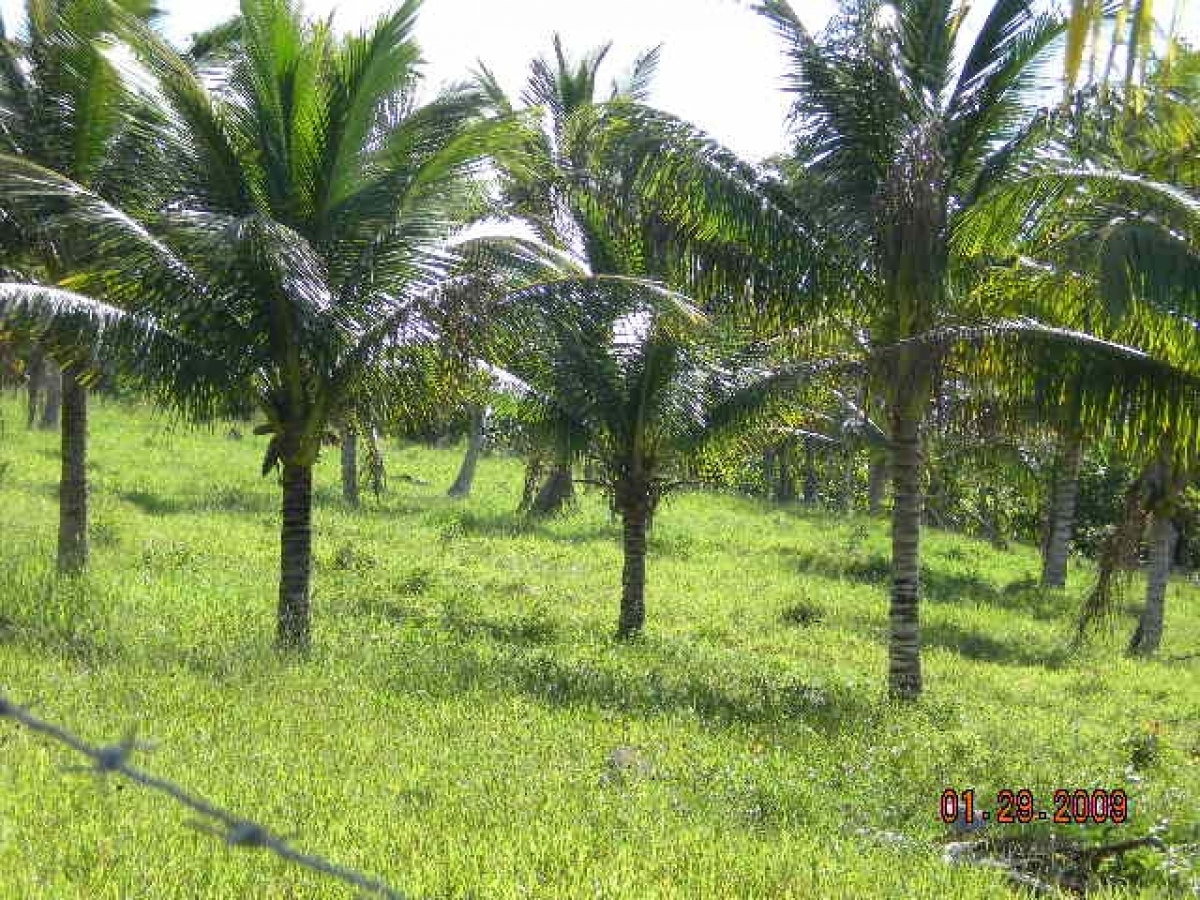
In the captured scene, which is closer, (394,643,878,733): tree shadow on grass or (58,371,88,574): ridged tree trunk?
(394,643,878,733): tree shadow on grass

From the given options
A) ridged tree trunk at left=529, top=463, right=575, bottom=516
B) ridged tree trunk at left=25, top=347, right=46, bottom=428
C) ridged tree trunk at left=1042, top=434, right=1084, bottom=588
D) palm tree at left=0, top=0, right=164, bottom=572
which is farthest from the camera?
ridged tree trunk at left=529, top=463, right=575, bottom=516

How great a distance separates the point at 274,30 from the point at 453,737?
5825mm

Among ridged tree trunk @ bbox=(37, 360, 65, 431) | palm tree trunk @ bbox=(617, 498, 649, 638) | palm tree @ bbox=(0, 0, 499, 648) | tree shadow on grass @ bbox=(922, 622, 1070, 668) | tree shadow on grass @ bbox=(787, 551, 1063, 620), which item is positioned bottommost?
tree shadow on grass @ bbox=(922, 622, 1070, 668)

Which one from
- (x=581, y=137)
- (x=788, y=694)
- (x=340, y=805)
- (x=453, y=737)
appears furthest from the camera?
(x=581, y=137)

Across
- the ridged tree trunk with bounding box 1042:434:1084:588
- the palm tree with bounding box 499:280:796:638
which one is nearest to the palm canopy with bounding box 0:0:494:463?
the palm tree with bounding box 499:280:796:638

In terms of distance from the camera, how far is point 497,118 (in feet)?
32.0

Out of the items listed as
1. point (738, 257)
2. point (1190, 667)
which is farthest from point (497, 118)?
point (1190, 667)

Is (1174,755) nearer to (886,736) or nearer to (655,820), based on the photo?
(886,736)

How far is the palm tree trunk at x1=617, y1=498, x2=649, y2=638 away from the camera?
1308cm

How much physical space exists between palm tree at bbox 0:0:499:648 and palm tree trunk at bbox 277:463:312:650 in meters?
0.01

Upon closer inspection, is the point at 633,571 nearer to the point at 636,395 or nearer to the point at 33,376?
the point at 636,395

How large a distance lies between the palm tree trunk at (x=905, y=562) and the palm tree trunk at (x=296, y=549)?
5.32 m

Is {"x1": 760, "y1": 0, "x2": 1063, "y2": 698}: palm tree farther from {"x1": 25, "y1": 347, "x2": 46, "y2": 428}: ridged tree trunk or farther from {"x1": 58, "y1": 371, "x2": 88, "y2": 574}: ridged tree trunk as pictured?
{"x1": 25, "y1": 347, "x2": 46, "y2": 428}: ridged tree trunk

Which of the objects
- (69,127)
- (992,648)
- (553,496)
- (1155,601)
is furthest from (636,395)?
(553,496)
